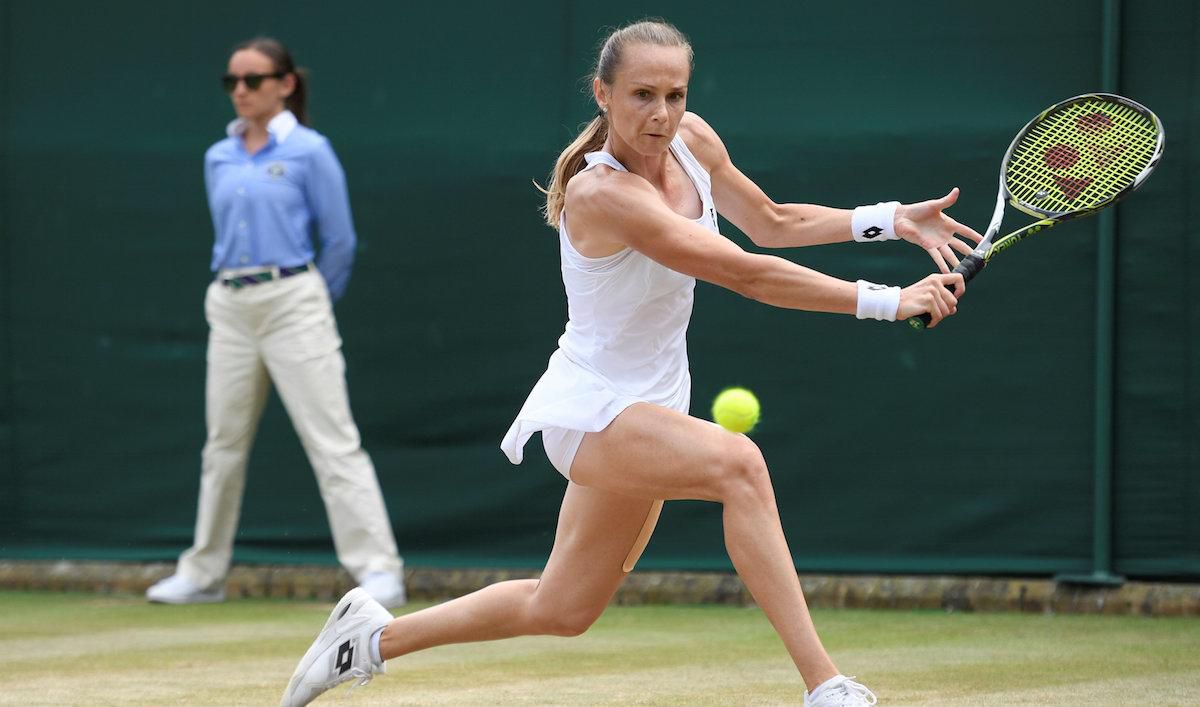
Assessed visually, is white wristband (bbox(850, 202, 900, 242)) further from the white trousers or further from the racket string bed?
the white trousers

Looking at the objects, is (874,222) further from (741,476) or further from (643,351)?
(741,476)

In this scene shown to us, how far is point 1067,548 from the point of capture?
623 cm

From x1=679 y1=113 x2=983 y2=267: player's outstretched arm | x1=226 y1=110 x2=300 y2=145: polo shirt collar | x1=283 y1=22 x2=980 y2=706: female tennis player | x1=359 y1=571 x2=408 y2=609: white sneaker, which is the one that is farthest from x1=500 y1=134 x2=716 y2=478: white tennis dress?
x1=226 y1=110 x2=300 y2=145: polo shirt collar

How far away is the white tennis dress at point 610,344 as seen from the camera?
12.0ft

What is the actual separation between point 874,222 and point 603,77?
670 mm

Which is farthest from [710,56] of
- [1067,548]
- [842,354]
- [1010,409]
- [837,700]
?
[837,700]

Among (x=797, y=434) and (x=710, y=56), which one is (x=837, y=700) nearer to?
(x=797, y=434)

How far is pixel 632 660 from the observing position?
5.25 m

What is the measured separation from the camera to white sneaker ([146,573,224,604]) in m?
6.62

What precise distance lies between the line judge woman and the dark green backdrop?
448 mm

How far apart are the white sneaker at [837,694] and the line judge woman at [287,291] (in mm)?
3100

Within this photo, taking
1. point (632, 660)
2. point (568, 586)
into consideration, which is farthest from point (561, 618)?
point (632, 660)

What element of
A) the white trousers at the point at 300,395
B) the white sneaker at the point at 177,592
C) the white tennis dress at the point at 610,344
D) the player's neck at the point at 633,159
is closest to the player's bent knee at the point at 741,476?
the white tennis dress at the point at 610,344

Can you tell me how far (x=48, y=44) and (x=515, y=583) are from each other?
4073 millimetres
